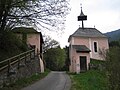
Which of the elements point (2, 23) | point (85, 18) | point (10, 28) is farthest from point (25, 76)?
point (85, 18)

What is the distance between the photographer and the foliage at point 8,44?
78.7 ft

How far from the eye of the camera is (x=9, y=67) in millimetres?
20766

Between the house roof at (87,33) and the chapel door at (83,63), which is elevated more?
the house roof at (87,33)

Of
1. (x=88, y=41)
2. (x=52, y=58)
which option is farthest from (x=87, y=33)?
(x=52, y=58)

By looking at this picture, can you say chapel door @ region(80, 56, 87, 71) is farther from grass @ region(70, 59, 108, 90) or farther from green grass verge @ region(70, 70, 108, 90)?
green grass verge @ region(70, 70, 108, 90)

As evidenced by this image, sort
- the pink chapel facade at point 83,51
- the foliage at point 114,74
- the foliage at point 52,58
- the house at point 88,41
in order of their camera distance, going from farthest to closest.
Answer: the foliage at point 52,58
the house at point 88,41
the pink chapel facade at point 83,51
the foliage at point 114,74

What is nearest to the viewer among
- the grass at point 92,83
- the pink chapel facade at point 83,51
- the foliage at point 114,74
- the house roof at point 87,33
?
the foliage at point 114,74

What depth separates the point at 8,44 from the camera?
26.1m

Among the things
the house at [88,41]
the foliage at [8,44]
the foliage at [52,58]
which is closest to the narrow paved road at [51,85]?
the foliage at [8,44]

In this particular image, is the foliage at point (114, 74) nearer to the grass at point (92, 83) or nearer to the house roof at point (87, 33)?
the grass at point (92, 83)

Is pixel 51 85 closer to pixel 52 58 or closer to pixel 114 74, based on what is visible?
pixel 114 74

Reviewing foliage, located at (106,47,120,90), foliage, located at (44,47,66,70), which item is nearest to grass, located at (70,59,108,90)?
foliage, located at (106,47,120,90)

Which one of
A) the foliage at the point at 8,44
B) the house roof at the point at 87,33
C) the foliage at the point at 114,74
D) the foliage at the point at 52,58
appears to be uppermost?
the house roof at the point at 87,33

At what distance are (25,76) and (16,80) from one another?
357 centimetres
